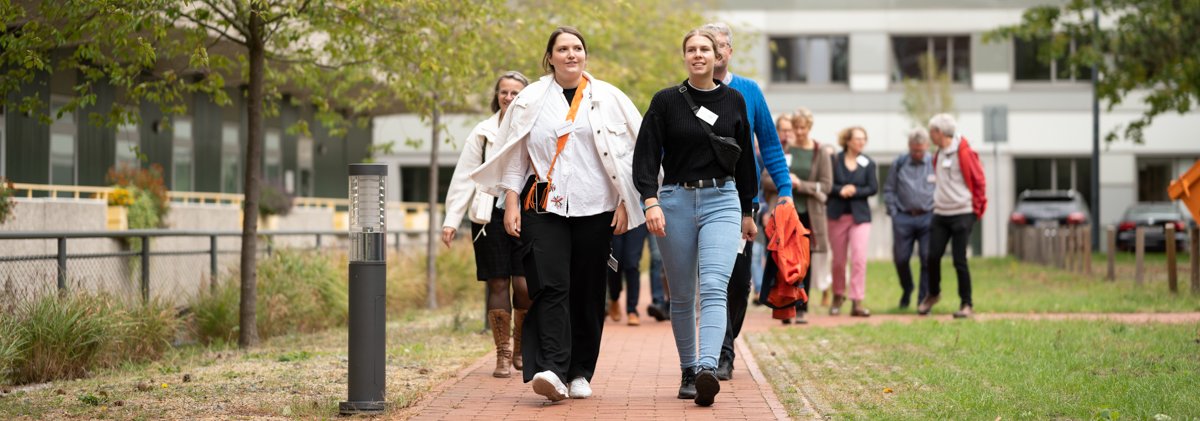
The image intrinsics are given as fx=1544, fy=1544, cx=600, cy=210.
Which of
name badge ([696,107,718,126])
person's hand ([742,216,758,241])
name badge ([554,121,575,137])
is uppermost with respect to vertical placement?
name badge ([696,107,718,126])

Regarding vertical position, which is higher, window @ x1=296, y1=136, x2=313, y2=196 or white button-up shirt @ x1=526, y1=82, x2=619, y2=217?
window @ x1=296, y1=136, x2=313, y2=196

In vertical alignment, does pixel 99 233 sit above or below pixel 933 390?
above

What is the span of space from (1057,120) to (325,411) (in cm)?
3866

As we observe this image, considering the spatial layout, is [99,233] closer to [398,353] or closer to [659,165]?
[398,353]

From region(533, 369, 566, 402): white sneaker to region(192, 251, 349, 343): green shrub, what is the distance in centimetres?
563

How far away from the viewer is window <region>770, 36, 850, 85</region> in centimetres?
4356

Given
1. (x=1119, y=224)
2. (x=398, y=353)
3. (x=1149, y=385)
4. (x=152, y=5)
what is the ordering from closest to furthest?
(x=1149, y=385), (x=152, y=5), (x=398, y=353), (x=1119, y=224)

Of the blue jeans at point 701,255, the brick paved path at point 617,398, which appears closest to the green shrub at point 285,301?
the brick paved path at point 617,398

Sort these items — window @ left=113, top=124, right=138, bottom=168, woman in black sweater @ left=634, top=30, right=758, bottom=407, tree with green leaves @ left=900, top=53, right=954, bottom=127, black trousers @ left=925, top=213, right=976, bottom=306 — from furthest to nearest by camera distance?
tree with green leaves @ left=900, top=53, right=954, bottom=127 < window @ left=113, top=124, right=138, bottom=168 < black trousers @ left=925, top=213, right=976, bottom=306 < woman in black sweater @ left=634, top=30, right=758, bottom=407

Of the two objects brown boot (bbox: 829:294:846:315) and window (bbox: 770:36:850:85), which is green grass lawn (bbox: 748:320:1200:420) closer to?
brown boot (bbox: 829:294:846:315)

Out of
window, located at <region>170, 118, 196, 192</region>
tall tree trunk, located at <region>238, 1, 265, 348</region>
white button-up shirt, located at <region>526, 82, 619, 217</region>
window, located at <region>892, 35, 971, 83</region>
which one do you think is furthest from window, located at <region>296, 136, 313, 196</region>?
white button-up shirt, located at <region>526, 82, 619, 217</region>

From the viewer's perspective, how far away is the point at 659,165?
7.34 metres

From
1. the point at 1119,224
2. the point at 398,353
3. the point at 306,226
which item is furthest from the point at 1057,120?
the point at 398,353

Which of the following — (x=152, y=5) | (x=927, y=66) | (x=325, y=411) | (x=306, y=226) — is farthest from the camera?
(x=927, y=66)
